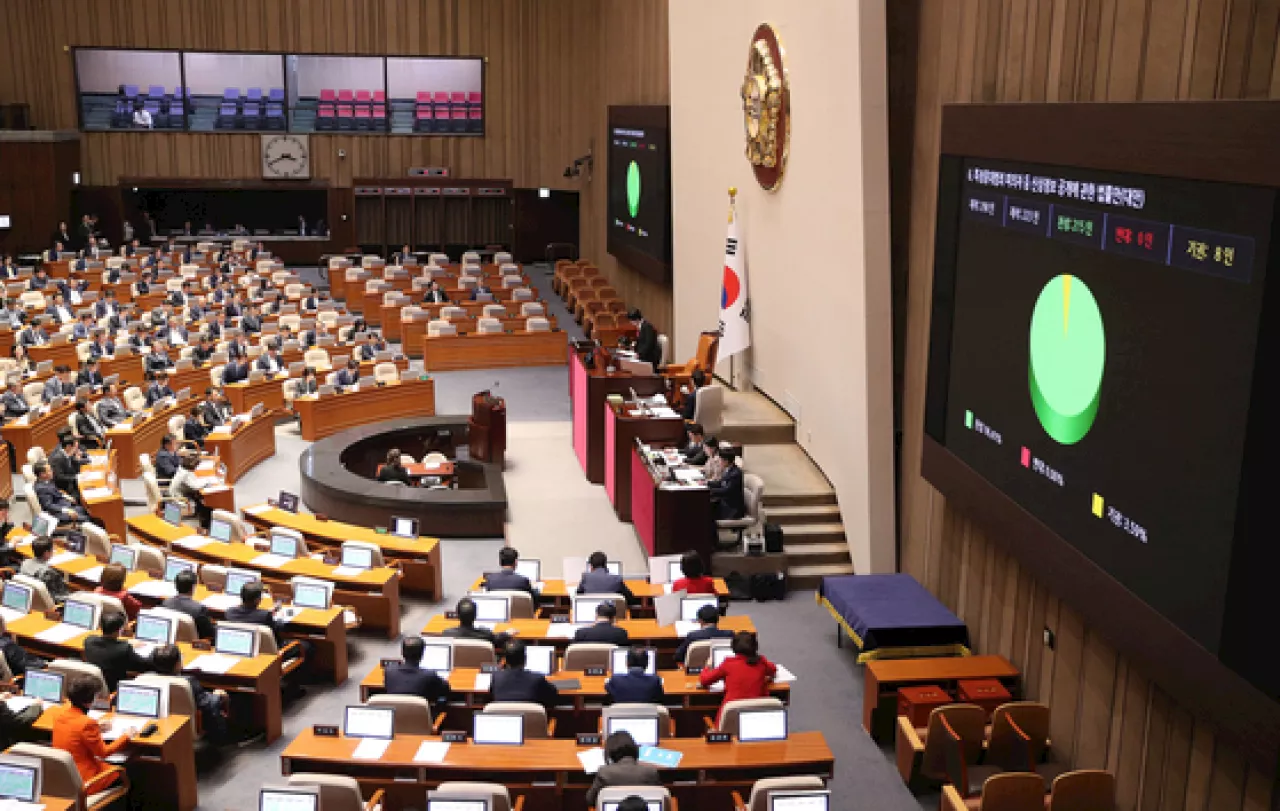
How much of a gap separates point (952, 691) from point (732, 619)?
1.78m

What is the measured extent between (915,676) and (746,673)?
5.43ft

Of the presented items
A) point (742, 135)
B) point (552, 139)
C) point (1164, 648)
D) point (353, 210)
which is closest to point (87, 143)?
point (353, 210)

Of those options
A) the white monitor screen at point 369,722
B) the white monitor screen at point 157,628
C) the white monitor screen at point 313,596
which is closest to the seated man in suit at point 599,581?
the white monitor screen at point 313,596

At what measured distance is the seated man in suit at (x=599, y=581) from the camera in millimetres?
10438

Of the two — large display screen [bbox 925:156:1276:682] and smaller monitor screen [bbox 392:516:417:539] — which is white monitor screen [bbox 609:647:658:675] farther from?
smaller monitor screen [bbox 392:516:417:539]

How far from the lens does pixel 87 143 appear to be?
101ft

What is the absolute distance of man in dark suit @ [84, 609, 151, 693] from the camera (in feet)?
28.4

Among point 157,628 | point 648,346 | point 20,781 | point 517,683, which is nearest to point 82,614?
point 157,628

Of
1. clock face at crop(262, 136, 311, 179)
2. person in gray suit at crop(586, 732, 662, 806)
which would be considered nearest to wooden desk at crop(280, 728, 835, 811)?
person in gray suit at crop(586, 732, 662, 806)

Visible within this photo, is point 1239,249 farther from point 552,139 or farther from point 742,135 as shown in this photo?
point 552,139

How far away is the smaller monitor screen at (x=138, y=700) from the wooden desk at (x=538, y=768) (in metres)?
1.09

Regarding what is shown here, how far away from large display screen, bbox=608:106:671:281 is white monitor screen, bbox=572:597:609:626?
36.2ft

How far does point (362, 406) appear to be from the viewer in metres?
18.3

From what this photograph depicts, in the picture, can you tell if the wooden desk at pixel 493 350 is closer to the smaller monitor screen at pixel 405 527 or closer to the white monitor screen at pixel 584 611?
the smaller monitor screen at pixel 405 527
